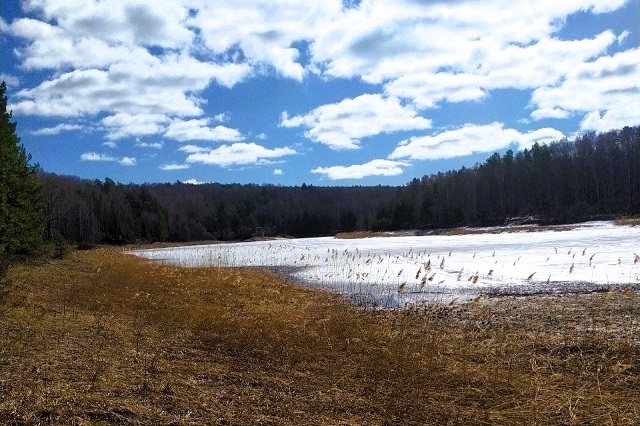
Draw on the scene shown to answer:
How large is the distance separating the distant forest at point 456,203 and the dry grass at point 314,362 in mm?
71594

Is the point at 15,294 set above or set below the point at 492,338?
above

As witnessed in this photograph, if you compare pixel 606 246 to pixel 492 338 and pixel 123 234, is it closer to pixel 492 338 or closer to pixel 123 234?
pixel 492 338

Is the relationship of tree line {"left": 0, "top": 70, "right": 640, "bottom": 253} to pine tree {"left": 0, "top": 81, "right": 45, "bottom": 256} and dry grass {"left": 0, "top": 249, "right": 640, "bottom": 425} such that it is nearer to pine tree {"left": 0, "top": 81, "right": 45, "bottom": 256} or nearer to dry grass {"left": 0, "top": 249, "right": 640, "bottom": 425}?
pine tree {"left": 0, "top": 81, "right": 45, "bottom": 256}

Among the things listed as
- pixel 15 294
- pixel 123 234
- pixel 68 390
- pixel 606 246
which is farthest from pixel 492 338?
pixel 123 234

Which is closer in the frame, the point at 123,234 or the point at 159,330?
the point at 159,330

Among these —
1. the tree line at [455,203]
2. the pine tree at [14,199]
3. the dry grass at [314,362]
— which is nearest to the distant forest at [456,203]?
the tree line at [455,203]

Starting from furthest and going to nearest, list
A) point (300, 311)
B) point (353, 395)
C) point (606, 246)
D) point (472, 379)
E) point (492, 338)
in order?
point (606, 246) → point (300, 311) → point (492, 338) → point (472, 379) → point (353, 395)

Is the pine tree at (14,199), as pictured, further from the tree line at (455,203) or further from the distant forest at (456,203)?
the distant forest at (456,203)

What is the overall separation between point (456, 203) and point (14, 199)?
9980cm

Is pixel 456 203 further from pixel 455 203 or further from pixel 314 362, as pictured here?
pixel 314 362

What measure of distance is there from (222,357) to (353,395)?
2.54 metres

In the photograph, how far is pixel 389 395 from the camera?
6.28 metres

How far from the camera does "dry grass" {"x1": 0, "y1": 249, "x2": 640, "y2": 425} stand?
17.8ft

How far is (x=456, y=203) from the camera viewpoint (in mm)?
108500
